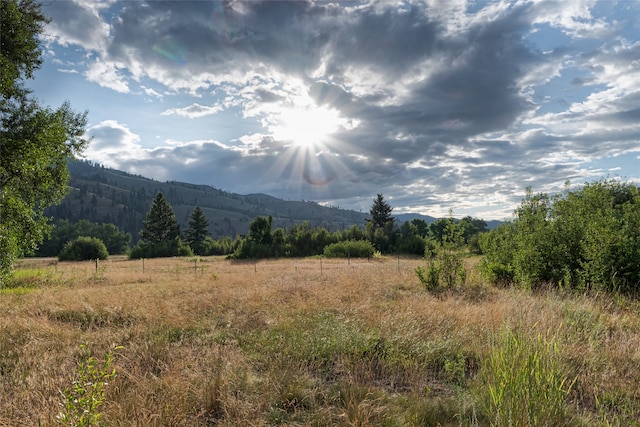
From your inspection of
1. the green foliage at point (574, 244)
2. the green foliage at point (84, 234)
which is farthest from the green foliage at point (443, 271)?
the green foliage at point (84, 234)

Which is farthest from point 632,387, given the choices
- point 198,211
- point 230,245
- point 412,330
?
point 230,245

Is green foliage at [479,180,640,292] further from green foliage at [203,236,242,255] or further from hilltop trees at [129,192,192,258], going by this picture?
green foliage at [203,236,242,255]

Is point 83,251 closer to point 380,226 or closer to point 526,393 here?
point 380,226

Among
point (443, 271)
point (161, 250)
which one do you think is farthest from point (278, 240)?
point (443, 271)

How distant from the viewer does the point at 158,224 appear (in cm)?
6994

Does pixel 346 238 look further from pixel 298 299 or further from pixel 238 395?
pixel 238 395

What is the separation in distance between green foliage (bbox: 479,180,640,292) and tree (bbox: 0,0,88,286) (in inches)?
703

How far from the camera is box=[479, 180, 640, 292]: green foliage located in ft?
34.4

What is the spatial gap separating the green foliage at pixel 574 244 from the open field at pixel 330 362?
1.58 meters

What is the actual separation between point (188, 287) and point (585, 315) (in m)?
14.3

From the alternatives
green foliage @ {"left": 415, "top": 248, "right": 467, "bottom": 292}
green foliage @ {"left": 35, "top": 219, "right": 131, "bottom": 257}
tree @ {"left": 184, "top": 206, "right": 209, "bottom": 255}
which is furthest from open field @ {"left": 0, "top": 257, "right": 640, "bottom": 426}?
green foliage @ {"left": 35, "top": 219, "right": 131, "bottom": 257}

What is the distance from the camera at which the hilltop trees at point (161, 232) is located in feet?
212

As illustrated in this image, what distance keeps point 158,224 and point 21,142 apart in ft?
206

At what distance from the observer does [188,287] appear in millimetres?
14820
